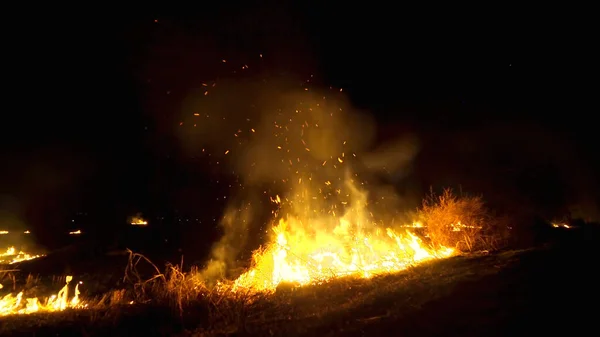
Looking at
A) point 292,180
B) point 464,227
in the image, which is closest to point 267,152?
point 292,180

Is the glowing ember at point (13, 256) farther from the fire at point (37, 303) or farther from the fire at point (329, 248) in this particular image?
the fire at point (329, 248)

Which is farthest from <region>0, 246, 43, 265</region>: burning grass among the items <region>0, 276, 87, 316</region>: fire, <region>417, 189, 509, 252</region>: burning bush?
<region>417, 189, 509, 252</region>: burning bush

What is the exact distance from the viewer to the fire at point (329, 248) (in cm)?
768

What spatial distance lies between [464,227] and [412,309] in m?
5.28

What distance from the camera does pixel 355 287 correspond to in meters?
6.91

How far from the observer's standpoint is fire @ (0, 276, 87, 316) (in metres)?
6.93

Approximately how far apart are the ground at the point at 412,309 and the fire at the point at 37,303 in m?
0.57

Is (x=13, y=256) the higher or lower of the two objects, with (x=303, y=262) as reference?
higher

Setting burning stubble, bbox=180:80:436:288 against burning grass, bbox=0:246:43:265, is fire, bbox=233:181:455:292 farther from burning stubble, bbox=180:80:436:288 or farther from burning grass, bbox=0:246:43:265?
burning grass, bbox=0:246:43:265

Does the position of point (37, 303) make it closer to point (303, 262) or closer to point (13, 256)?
point (13, 256)

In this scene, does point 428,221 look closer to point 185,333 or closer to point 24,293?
point 185,333

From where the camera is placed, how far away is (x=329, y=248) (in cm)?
934

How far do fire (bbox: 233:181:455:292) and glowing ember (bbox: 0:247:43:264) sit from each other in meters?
7.12

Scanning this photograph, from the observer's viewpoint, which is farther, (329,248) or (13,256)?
(13,256)
